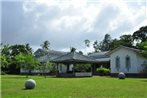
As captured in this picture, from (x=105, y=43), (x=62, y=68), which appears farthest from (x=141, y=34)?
(x=105, y=43)

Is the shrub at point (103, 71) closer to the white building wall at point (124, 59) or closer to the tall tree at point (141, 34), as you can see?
the white building wall at point (124, 59)

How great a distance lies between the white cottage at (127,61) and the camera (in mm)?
50344

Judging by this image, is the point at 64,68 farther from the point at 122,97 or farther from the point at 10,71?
the point at 122,97

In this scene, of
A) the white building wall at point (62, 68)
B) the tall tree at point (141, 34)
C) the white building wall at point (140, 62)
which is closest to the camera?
the white building wall at point (140, 62)

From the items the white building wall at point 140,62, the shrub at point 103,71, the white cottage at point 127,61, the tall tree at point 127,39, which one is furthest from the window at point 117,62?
the tall tree at point 127,39

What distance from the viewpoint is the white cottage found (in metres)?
50.3

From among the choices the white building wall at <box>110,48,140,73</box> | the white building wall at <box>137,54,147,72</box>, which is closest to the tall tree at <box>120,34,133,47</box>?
the white building wall at <box>110,48,140,73</box>

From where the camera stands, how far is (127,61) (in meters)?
51.9

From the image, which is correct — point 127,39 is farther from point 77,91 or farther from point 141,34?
point 77,91

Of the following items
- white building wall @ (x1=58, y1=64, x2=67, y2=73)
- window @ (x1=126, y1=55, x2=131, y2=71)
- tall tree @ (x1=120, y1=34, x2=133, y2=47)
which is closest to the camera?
window @ (x1=126, y1=55, x2=131, y2=71)

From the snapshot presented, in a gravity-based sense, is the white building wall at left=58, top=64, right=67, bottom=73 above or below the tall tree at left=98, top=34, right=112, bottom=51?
below

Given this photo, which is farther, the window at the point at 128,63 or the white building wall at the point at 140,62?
the window at the point at 128,63

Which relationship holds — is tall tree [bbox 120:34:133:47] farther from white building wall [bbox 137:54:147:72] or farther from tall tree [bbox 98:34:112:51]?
white building wall [bbox 137:54:147:72]

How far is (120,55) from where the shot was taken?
53344mm
